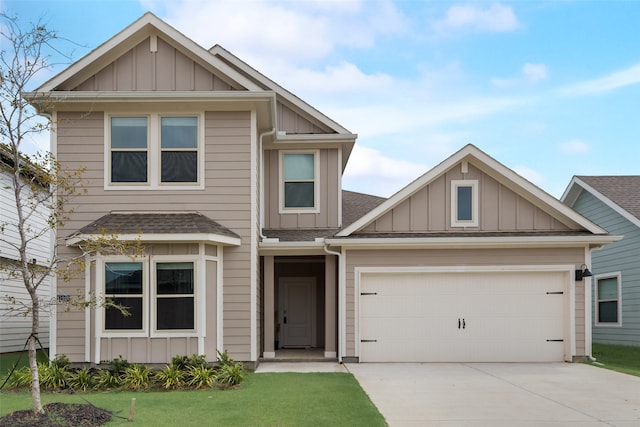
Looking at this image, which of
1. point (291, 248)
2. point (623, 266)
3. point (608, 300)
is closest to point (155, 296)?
point (291, 248)

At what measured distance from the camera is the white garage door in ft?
41.4

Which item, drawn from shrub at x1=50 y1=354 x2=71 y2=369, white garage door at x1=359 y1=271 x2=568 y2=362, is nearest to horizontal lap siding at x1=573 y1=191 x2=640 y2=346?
white garage door at x1=359 y1=271 x2=568 y2=362

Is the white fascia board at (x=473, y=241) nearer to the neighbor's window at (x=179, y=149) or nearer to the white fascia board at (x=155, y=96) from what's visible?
the neighbor's window at (x=179, y=149)

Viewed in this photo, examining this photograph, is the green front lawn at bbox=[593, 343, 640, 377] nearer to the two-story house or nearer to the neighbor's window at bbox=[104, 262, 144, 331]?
the two-story house

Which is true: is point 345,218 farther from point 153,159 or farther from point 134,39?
point 134,39

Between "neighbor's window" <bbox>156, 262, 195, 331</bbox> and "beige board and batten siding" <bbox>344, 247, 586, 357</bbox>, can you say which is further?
"beige board and batten siding" <bbox>344, 247, 586, 357</bbox>

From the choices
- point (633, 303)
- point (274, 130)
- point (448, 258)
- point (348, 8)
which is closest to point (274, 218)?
point (274, 130)

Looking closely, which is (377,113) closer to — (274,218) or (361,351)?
(274,218)

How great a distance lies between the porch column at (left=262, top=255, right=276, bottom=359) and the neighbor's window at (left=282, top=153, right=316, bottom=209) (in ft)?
5.96

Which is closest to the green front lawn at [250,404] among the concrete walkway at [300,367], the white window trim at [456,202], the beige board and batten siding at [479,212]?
the concrete walkway at [300,367]

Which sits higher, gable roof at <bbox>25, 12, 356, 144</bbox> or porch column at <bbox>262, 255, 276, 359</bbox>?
gable roof at <bbox>25, 12, 356, 144</bbox>

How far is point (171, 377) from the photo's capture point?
385 inches

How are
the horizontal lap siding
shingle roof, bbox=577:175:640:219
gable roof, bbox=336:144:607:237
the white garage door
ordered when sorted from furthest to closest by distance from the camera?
shingle roof, bbox=577:175:640:219 < the horizontal lap siding < the white garage door < gable roof, bbox=336:144:607:237

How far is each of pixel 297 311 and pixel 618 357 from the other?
825cm
